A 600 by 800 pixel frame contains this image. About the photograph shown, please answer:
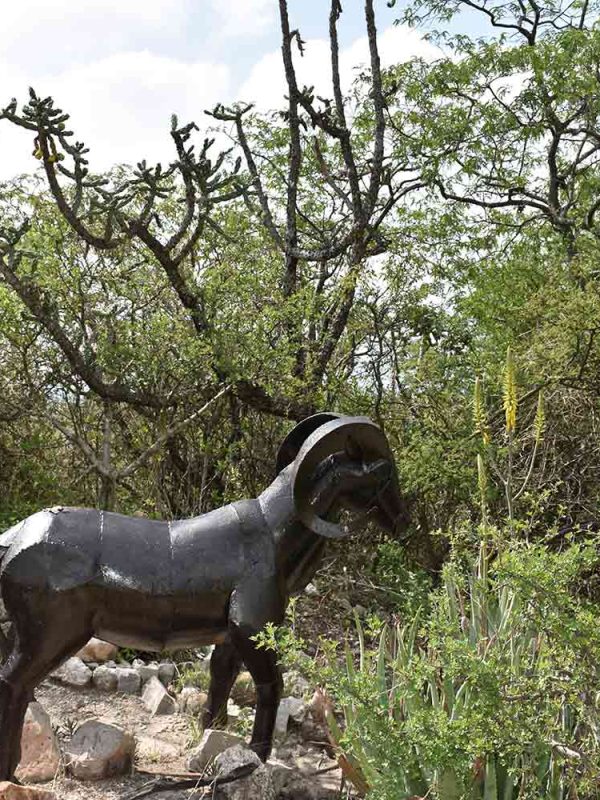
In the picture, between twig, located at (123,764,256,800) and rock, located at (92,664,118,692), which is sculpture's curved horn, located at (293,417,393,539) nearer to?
twig, located at (123,764,256,800)

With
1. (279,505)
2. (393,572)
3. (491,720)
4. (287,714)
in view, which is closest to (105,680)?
(287,714)

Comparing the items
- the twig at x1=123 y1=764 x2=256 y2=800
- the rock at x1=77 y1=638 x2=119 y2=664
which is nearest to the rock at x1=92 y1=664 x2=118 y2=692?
the rock at x1=77 y1=638 x2=119 y2=664

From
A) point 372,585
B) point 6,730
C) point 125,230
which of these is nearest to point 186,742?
point 6,730

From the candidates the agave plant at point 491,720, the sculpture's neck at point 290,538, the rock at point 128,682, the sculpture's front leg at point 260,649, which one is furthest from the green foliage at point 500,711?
the rock at point 128,682

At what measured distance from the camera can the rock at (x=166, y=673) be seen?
5.96 meters

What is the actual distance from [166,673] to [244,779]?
227 centimetres

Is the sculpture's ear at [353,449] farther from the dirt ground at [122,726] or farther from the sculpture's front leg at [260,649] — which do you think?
the dirt ground at [122,726]

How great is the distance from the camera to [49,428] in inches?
340

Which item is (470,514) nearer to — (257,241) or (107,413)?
(107,413)

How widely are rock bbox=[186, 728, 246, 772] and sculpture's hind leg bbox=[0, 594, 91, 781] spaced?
0.77m

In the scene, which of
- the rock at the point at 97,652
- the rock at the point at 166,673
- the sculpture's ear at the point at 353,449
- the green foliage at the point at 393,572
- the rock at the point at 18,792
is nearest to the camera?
the rock at the point at 18,792

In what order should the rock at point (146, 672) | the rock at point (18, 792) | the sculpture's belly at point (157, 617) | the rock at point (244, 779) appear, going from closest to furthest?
the rock at point (18, 792) < the rock at point (244, 779) < the sculpture's belly at point (157, 617) < the rock at point (146, 672)

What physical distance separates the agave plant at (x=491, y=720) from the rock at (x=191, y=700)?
4.79 ft

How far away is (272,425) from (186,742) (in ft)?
11.3
